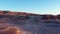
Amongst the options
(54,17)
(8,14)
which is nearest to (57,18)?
(54,17)

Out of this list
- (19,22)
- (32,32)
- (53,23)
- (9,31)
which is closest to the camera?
(9,31)

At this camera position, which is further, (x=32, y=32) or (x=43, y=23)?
(x=43, y=23)

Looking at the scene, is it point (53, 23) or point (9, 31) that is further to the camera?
point (53, 23)

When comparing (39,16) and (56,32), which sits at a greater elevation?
(39,16)

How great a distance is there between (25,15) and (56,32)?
258 cm

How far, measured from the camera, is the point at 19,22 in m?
8.90

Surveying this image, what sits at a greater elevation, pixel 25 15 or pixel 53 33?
pixel 25 15

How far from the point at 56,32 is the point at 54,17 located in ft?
5.47

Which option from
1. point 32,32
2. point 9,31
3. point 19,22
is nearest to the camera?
point 9,31

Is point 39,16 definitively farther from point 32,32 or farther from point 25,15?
point 32,32

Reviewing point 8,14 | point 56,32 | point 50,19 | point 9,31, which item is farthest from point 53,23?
point 9,31

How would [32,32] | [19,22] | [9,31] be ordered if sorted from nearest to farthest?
[9,31] < [32,32] < [19,22]

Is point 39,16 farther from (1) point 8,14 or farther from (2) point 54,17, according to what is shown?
(1) point 8,14

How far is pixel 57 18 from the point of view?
8.38 m
